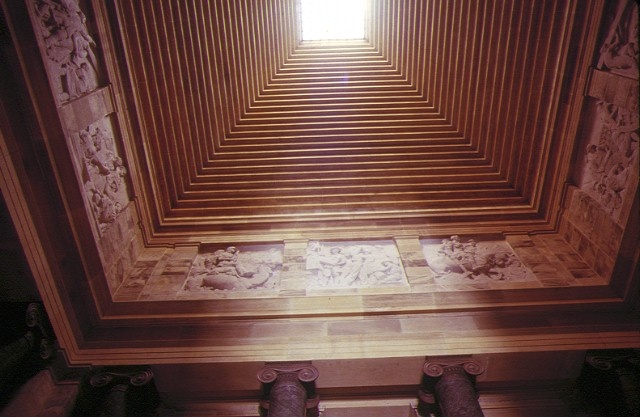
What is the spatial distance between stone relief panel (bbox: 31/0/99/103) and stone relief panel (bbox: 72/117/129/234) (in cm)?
50

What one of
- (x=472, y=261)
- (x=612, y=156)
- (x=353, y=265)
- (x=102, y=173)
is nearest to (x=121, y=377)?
(x=102, y=173)

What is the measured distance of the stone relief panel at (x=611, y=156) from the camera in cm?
525

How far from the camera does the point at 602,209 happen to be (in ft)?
18.8

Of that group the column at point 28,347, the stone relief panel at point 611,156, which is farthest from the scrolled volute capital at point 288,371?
the stone relief panel at point 611,156

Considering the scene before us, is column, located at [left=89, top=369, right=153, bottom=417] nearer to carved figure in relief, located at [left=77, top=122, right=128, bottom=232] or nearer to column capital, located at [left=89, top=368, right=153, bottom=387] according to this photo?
column capital, located at [left=89, top=368, right=153, bottom=387]

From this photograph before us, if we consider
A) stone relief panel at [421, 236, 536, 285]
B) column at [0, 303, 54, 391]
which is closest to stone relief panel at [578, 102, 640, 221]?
stone relief panel at [421, 236, 536, 285]

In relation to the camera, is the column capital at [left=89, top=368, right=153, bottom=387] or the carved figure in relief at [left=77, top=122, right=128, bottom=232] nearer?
the column capital at [left=89, top=368, right=153, bottom=387]

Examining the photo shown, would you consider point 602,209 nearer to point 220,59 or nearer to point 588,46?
point 588,46

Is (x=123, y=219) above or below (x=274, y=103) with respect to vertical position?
below

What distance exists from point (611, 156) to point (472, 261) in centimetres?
214

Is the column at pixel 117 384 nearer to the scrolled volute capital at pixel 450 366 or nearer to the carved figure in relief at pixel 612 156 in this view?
the scrolled volute capital at pixel 450 366

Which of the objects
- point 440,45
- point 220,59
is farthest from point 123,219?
point 440,45

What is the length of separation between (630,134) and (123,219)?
20.9 ft

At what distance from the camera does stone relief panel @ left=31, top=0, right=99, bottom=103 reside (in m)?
4.54
